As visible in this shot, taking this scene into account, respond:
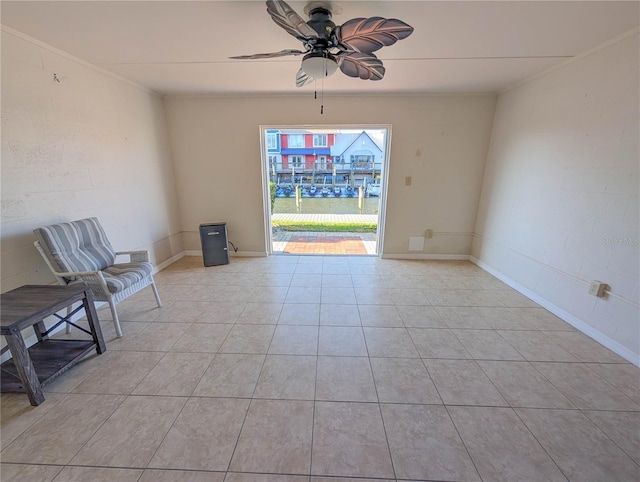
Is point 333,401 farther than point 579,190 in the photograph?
No

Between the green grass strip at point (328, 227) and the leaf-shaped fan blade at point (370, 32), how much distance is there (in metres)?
4.51

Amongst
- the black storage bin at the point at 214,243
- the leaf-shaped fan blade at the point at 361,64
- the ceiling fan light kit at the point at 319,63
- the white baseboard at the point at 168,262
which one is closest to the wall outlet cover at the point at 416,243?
the leaf-shaped fan blade at the point at 361,64

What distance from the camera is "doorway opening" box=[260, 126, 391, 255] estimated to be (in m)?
4.68

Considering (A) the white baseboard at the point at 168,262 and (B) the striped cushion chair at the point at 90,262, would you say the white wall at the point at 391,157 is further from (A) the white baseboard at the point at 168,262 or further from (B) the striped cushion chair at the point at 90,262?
(B) the striped cushion chair at the point at 90,262

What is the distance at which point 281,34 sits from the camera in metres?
1.92

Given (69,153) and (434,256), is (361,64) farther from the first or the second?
(434,256)

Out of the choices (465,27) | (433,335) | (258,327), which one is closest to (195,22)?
(465,27)

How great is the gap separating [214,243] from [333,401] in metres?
2.85

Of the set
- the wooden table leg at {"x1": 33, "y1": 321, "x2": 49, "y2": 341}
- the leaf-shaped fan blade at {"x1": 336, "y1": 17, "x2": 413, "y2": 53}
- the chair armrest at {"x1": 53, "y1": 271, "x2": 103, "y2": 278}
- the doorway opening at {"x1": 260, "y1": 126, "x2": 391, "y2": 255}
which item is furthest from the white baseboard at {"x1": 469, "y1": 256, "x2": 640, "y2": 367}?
the wooden table leg at {"x1": 33, "y1": 321, "x2": 49, "y2": 341}

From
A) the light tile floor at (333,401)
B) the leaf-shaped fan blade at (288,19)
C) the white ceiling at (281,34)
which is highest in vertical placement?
the white ceiling at (281,34)

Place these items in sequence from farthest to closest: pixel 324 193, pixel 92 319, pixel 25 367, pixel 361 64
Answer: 1. pixel 324 193
2. pixel 92 319
3. pixel 361 64
4. pixel 25 367

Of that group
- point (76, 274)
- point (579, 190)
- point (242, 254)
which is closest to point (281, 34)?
point (76, 274)

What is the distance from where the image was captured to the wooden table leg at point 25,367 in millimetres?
1445

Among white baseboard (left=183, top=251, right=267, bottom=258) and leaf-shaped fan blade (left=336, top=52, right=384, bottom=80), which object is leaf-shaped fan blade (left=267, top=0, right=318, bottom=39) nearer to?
leaf-shaped fan blade (left=336, top=52, right=384, bottom=80)
